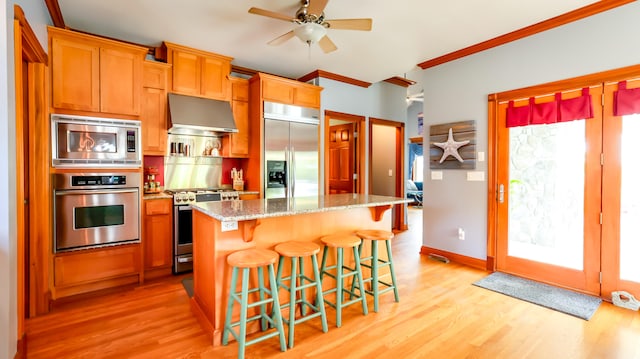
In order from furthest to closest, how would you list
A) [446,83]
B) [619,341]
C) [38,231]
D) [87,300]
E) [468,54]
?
1. [446,83]
2. [468,54]
3. [87,300]
4. [38,231]
5. [619,341]

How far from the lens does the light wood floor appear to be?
2027 mm

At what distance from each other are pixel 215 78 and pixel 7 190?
2745 mm

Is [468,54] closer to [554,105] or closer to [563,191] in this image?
[554,105]

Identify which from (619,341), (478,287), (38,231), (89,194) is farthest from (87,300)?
(619,341)

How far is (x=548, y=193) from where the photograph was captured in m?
3.22

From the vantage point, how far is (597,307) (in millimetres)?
2652

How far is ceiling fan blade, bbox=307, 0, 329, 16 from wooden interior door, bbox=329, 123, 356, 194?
10.0ft

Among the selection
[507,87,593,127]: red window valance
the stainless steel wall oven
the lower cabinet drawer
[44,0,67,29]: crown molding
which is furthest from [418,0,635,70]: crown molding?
the lower cabinet drawer

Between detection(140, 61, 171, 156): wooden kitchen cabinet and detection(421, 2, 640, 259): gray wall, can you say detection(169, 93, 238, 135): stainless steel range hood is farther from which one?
detection(421, 2, 640, 259): gray wall

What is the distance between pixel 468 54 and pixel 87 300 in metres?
4.95

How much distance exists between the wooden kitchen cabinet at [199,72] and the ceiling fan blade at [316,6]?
1.93 m

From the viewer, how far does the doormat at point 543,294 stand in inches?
104

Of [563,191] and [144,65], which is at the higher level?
[144,65]

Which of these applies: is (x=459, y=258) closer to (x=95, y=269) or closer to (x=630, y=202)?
(x=630, y=202)
